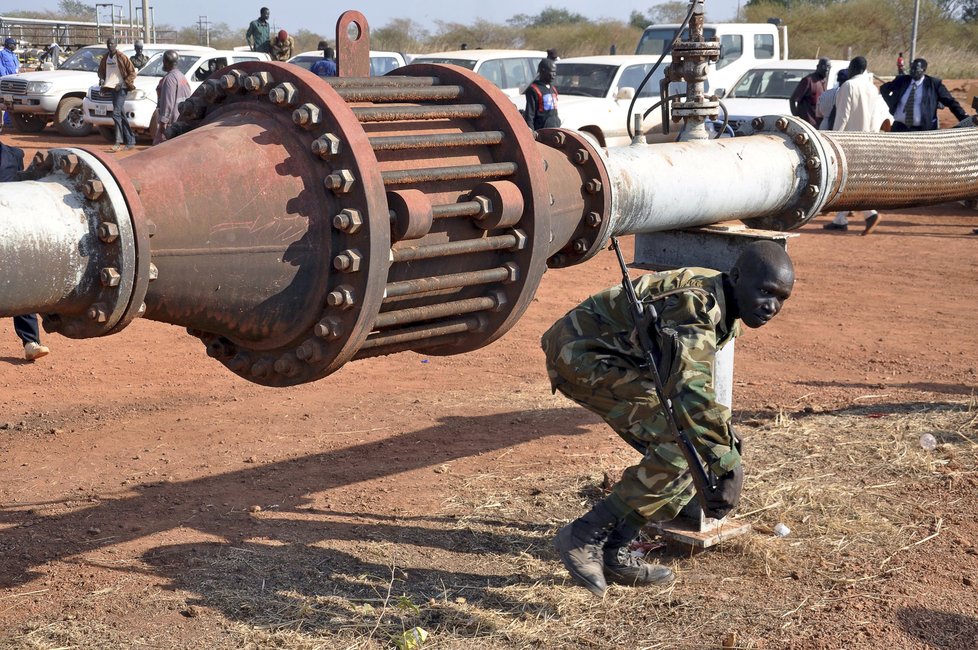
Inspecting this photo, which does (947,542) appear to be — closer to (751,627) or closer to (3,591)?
(751,627)

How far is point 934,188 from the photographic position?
5355mm

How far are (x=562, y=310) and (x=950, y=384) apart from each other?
321 centimetres

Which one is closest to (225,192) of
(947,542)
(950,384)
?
(947,542)

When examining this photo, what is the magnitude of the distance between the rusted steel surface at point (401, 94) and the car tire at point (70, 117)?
19154 millimetres

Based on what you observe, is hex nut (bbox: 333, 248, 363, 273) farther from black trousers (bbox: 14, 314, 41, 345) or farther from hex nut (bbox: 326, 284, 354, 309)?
black trousers (bbox: 14, 314, 41, 345)

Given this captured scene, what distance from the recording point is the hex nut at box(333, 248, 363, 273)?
2.84 metres

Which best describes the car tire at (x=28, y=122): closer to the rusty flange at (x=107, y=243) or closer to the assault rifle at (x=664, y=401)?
the assault rifle at (x=664, y=401)

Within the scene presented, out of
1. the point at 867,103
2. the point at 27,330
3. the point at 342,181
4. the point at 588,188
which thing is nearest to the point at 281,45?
the point at 867,103

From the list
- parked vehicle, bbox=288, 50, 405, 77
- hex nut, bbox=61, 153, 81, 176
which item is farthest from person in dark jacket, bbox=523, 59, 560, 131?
hex nut, bbox=61, 153, 81, 176

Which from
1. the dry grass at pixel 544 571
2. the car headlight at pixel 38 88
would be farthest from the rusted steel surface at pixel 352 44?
the car headlight at pixel 38 88

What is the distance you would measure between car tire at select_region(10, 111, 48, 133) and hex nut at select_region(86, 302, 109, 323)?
20952 mm

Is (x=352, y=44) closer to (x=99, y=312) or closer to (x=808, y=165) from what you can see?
(x=99, y=312)

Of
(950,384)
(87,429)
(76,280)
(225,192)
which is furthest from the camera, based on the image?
(950,384)

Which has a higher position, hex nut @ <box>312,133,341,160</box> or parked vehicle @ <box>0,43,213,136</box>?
parked vehicle @ <box>0,43,213,136</box>
